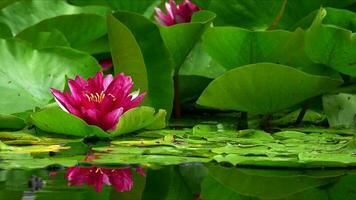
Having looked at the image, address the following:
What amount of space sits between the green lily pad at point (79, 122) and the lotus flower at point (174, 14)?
678mm

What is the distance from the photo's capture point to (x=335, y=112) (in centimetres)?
213

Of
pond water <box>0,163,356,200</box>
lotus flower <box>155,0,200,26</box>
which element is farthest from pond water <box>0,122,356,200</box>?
lotus flower <box>155,0,200,26</box>

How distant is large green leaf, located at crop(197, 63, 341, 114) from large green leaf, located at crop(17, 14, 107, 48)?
0.55m

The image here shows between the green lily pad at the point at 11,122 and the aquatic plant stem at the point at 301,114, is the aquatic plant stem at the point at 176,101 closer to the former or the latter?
the aquatic plant stem at the point at 301,114

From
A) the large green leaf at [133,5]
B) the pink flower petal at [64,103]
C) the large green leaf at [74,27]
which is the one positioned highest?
the large green leaf at [133,5]

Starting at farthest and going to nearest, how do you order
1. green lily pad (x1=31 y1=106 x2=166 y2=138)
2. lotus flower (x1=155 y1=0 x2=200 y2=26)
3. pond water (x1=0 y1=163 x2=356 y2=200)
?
lotus flower (x1=155 y1=0 x2=200 y2=26) < green lily pad (x1=31 y1=106 x2=166 y2=138) < pond water (x1=0 y1=163 x2=356 y2=200)

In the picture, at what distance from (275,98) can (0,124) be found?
2.09 ft

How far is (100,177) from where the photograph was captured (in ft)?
4.74

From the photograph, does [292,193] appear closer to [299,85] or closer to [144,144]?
[144,144]

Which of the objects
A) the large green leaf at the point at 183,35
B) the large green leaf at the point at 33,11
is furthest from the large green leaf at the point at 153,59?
the large green leaf at the point at 33,11

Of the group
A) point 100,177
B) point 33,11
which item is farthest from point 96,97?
point 33,11

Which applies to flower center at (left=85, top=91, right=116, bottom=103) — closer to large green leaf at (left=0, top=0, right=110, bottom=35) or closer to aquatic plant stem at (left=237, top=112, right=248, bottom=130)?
aquatic plant stem at (left=237, top=112, right=248, bottom=130)

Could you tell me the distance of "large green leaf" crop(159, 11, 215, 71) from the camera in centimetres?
209

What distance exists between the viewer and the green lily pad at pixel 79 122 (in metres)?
1.80
